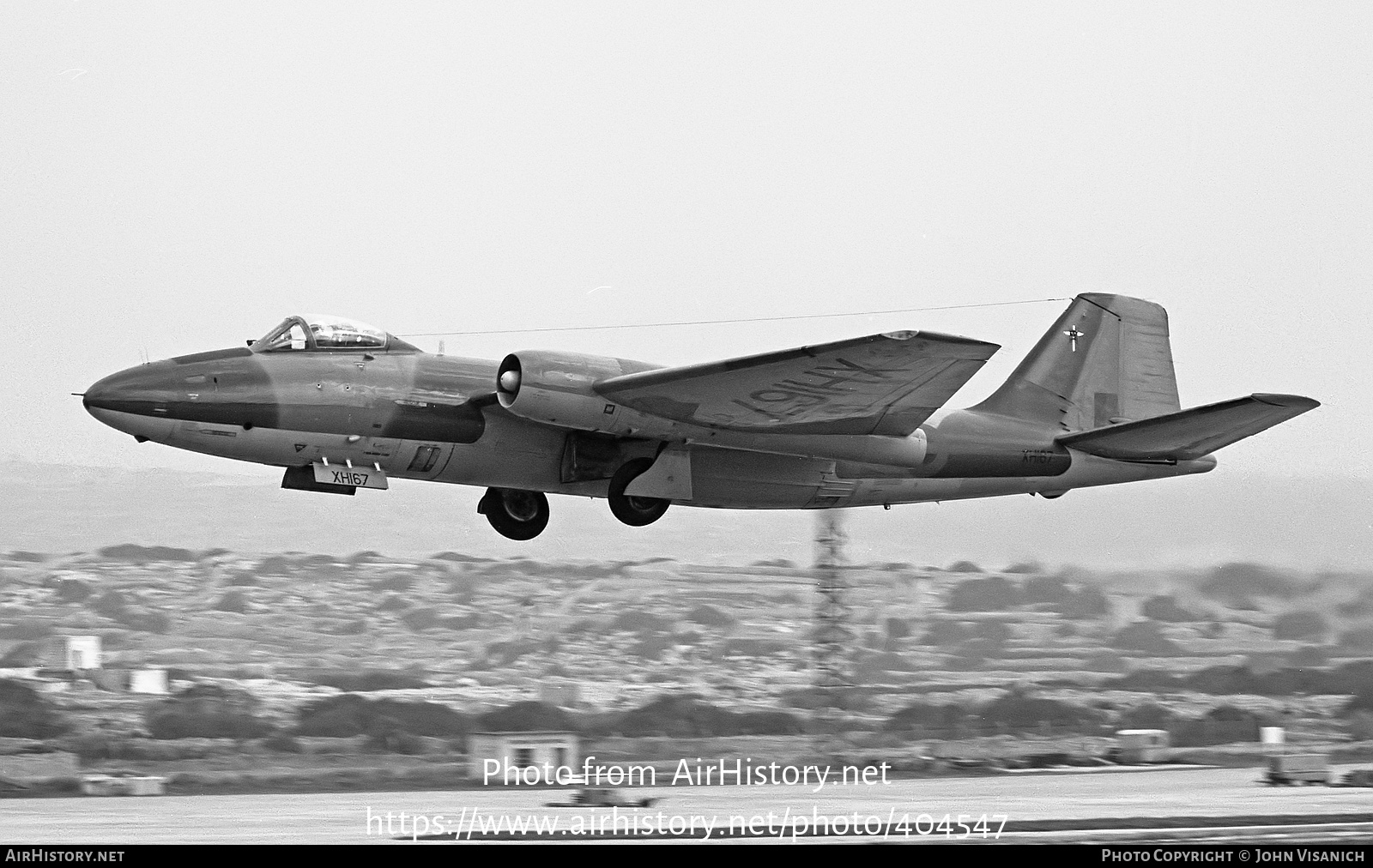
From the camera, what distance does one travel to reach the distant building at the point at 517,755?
2127cm

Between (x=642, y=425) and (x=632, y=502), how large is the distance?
55.8 inches

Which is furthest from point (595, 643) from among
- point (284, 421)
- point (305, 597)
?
point (284, 421)

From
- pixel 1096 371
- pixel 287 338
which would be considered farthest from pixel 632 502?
pixel 1096 371

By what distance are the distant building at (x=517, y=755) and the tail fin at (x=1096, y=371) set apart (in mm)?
7555

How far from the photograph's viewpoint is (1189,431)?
19.6 metres

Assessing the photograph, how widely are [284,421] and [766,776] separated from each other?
9.30 metres

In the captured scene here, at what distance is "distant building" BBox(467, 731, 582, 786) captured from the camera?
2127 centimetres

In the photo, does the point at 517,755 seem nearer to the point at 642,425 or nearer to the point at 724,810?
the point at 724,810

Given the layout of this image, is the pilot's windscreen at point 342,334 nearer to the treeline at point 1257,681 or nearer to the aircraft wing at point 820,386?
the aircraft wing at point 820,386

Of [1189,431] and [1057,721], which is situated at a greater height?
[1189,431]

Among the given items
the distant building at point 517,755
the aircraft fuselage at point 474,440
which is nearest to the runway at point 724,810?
the distant building at point 517,755
